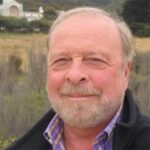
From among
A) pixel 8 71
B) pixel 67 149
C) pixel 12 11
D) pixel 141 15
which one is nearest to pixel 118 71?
pixel 67 149

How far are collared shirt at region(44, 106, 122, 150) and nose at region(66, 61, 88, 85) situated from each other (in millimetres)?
214

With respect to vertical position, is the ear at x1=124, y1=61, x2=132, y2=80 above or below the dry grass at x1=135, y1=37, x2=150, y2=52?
above

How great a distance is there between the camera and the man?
193cm

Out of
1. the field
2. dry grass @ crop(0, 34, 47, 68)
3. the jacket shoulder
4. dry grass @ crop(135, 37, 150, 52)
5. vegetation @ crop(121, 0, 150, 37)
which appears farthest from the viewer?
vegetation @ crop(121, 0, 150, 37)

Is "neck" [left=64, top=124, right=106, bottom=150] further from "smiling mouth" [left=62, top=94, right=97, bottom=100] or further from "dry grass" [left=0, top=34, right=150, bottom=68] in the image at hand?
"dry grass" [left=0, top=34, right=150, bottom=68]

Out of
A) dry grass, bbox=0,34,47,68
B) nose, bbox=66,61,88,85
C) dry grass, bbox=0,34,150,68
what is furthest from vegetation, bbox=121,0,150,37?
nose, bbox=66,61,88,85

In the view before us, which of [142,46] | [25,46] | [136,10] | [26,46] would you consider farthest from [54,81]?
[136,10]

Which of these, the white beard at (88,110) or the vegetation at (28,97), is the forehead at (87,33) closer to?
the white beard at (88,110)

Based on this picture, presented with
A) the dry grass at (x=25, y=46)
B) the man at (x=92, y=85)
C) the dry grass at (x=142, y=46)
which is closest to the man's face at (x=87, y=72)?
the man at (x=92, y=85)

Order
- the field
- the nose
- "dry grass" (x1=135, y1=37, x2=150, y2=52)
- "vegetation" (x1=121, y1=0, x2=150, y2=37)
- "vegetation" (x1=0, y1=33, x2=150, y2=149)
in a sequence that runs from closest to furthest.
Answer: the nose
"vegetation" (x1=0, y1=33, x2=150, y2=149)
the field
"dry grass" (x1=135, y1=37, x2=150, y2=52)
"vegetation" (x1=121, y1=0, x2=150, y2=37)

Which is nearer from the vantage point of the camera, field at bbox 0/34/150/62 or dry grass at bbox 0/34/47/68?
dry grass at bbox 0/34/47/68

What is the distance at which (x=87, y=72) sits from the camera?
193 centimetres

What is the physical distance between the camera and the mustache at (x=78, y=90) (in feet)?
6.31

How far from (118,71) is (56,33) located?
1.03ft
